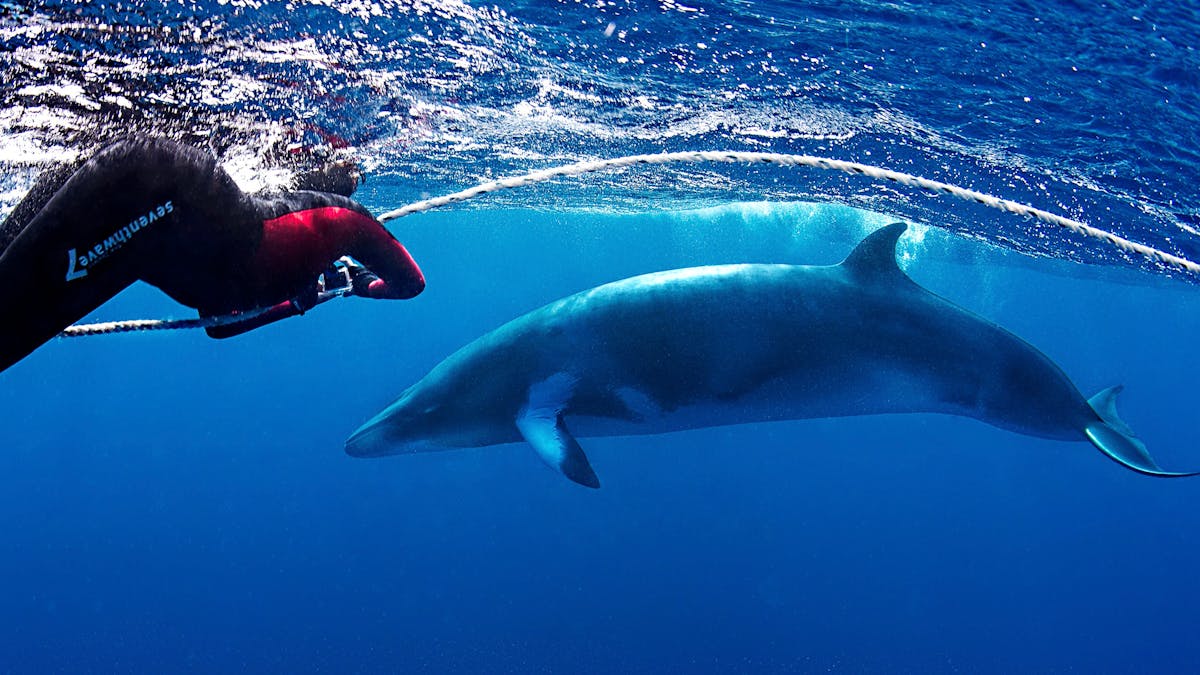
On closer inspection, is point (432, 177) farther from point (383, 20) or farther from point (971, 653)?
point (971, 653)

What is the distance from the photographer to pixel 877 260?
249 inches

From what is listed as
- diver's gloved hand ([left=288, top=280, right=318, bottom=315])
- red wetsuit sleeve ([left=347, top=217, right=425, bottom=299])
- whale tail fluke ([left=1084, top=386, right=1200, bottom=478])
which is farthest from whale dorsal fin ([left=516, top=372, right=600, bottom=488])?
whale tail fluke ([left=1084, top=386, right=1200, bottom=478])

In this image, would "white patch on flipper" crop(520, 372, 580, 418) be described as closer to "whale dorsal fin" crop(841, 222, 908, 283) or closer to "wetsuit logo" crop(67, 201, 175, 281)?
"whale dorsal fin" crop(841, 222, 908, 283)

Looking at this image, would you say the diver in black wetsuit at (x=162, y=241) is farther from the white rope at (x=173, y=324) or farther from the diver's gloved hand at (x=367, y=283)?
the diver's gloved hand at (x=367, y=283)

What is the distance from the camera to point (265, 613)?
113 feet

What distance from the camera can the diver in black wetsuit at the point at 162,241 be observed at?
238 cm

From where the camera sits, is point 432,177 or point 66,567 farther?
point 66,567

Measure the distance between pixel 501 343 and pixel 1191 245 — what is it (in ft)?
47.7

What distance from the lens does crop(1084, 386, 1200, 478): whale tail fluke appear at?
573 cm

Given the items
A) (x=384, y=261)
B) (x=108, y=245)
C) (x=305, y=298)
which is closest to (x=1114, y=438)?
(x=384, y=261)

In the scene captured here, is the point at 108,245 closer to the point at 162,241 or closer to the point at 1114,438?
the point at 162,241

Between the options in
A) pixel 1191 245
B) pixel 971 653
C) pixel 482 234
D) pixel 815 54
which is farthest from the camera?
pixel 482 234

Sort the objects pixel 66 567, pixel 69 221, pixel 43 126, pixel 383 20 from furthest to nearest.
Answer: pixel 66 567 < pixel 43 126 < pixel 383 20 < pixel 69 221

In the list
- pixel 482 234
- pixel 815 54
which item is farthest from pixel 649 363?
pixel 482 234
